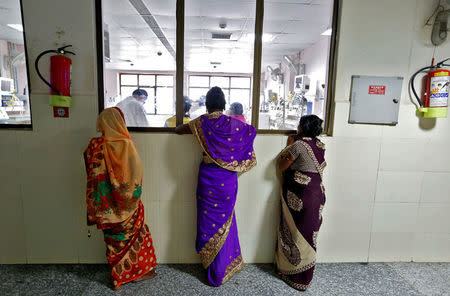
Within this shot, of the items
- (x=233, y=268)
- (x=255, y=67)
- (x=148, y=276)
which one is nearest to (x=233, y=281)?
(x=233, y=268)

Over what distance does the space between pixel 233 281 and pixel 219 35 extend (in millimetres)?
4498

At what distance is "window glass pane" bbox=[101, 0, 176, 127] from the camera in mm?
2420

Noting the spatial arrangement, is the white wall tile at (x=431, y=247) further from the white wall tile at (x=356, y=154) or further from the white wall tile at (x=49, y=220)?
the white wall tile at (x=49, y=220)

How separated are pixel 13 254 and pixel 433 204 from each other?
141 inches

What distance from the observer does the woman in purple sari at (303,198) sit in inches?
74.9

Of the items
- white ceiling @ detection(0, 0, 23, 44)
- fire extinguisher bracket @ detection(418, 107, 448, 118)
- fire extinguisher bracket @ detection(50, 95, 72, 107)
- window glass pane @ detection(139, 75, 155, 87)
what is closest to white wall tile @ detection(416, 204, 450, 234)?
fire extinguisher bracket @ detection(418, 107, 448, 118)

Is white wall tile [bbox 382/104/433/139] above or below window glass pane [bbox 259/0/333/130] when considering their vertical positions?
below

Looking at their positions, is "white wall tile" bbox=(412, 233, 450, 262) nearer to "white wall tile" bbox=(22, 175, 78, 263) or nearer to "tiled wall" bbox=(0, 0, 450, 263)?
"tiled wall" bbox=(0, 0, 450, 263)

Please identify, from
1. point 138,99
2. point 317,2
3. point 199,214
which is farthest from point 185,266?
point 317,2

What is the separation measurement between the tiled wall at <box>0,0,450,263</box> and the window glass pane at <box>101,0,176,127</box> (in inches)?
13.1

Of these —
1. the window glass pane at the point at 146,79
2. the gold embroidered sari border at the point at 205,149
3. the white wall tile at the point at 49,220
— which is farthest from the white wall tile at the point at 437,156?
the window glass pane at the point at 146,79

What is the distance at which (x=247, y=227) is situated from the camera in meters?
2.20

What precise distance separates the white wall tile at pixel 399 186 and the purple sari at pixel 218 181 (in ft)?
3.78

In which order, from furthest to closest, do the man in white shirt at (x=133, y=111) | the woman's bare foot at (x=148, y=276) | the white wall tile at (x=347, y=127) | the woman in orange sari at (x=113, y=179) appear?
1. the man in white shirt at (x=133, y=111)
2. the white wall tile at (x=347, y=127)
3. the woman's bare foot at (x=148, y=276)
4. the woman in orange sari at (x=113, y=179)
